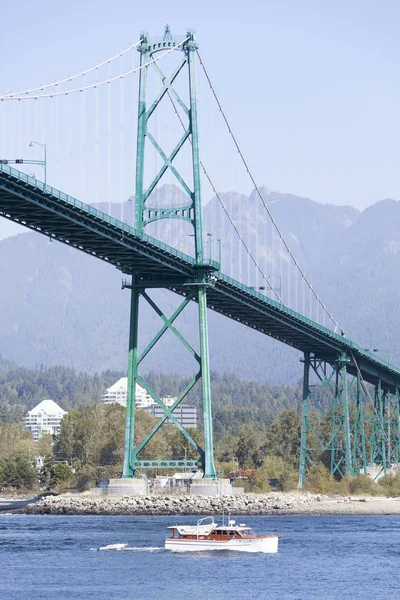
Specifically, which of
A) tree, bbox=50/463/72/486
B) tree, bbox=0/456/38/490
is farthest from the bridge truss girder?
tree, bbox=0/456/38/490

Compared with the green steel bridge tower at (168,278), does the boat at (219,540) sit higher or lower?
lower

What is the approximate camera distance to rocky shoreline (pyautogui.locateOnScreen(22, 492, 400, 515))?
84.6m

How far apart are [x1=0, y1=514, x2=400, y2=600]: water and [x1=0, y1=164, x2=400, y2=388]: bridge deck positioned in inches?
613

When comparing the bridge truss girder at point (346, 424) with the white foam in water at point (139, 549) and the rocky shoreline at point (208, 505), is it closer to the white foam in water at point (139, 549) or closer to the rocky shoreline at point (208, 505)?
the rocky shoreline at point (208, 505)

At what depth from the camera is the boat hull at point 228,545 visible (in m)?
64.6

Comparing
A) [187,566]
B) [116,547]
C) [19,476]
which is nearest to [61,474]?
[19,476]

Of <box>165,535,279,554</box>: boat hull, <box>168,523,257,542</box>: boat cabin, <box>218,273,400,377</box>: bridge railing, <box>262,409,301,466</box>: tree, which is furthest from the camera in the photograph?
<box>262,409,301,466</box>: tree

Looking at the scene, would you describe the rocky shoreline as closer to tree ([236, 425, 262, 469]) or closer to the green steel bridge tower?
the green steel bridge tower

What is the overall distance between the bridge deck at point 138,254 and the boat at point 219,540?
17.6m

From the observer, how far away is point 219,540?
65.3m

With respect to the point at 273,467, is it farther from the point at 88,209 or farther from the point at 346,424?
the point at 88,209

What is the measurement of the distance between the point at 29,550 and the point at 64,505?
24301 millimetres

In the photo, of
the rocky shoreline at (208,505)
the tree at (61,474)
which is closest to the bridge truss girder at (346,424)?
the rocky shoreline at (208,505)

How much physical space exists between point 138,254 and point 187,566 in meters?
27.3
